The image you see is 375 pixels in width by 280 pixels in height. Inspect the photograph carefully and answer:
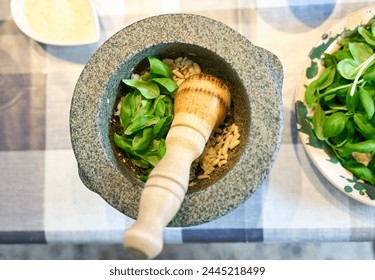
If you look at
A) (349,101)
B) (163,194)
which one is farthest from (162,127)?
(349,101)

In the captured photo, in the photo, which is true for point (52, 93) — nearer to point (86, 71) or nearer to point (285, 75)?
point (86, 71)

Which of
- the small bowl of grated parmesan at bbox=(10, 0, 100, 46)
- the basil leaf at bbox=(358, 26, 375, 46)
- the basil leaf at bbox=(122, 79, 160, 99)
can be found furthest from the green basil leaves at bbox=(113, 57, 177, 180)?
the basil leaf at bbox=(358, 26, 375, 46)

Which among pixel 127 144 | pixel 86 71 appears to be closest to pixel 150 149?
pixel 127 144

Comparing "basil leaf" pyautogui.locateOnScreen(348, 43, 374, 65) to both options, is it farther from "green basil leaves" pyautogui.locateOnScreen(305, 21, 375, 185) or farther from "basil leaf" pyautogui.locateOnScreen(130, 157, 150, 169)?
"basil leaf" pyautogui.locateOnScreen(130, 157, 150, 169)

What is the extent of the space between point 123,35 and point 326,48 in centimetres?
34

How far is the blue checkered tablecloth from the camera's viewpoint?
83cm

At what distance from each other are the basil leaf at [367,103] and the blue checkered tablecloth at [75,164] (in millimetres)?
159

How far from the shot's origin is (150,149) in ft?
2.27

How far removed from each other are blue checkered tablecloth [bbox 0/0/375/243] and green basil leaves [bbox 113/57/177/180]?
0.20 meters

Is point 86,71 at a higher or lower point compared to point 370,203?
higher

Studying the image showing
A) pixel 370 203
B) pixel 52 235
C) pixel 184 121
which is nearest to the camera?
pixel 184 121

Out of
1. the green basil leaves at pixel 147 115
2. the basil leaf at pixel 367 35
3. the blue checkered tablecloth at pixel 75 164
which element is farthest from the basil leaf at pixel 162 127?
the basil leaf at pixel 367 35

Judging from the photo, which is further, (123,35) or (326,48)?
(326,48)

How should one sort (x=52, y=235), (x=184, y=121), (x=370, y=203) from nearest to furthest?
(x=184, y=121) < (x=370, y=203) < (x=52, y=235)
